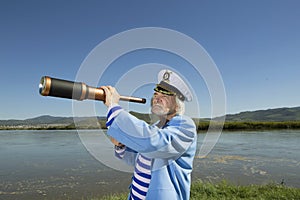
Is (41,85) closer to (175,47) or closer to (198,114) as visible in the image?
(175,47)

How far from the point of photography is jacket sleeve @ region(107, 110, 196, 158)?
4.33ft

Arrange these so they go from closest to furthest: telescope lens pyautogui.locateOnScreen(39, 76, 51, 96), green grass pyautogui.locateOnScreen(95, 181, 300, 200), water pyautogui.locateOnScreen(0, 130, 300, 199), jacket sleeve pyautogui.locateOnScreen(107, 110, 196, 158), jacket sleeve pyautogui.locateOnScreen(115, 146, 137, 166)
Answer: telescope lens pyautogui.locateOnScreen(39, 76, 51, 96) → jacket sleeve pyautogui.locateOnScreen(107, 110, 196, 158) → jacket sleeve pyautogui.locateOnScreen(115, 146, 137, 166) → green grass pyautogui.locateOnScreen(95, 181, 300, 200) → water pyautogui.locateOnScreen(0, 130, 300, 199)

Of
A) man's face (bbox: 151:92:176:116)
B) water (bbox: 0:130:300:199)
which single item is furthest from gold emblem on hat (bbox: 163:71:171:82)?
water (bbox: 0:130:300:199)

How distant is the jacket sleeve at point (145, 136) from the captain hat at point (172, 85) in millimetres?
272

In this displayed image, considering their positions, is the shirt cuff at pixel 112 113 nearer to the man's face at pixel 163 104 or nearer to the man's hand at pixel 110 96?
the man's hand at pixel 110 96

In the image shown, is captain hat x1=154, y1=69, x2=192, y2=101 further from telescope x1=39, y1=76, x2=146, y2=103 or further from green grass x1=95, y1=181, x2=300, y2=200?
green grass x1=95, y1=181, x2=300, y2=200

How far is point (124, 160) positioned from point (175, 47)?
2.92ft

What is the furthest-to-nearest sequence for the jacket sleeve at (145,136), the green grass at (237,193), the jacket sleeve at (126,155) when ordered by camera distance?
the green grass at (237,193)
the jacket sleeve at (126,155)
the jacket sleeve at (145,136)

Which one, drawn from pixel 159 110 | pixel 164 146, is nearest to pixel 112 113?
pixel 164 146

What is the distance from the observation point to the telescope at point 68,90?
1100 mm

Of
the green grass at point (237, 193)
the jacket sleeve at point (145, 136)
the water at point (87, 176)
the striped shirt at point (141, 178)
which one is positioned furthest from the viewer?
the water at point (87, 176)

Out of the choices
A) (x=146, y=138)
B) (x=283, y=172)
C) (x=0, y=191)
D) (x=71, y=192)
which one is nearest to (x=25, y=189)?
(x=0, y=191)

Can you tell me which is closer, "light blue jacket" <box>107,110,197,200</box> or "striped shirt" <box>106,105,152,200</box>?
"light blue jacket" <box>107,110,197,200</box>

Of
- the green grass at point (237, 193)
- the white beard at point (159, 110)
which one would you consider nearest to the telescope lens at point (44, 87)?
the white beard at point (159, 110)
